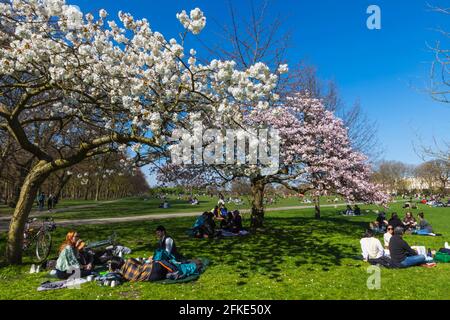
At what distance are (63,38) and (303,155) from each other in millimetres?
11941

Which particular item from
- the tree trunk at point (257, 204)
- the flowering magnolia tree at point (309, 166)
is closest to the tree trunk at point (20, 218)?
the flowering magnolia tree at point (309, 166)

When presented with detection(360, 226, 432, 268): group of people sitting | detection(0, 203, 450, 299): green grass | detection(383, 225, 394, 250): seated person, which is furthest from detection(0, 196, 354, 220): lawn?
detection(360, 226, 432, 268): group of people sitting

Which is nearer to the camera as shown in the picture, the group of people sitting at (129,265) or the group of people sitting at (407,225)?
the group of people sitting at (129,265)

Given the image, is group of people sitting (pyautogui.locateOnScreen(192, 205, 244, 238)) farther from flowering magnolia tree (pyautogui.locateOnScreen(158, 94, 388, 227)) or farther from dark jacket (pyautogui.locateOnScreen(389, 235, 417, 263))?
dark jacket (pyautogui.locateOnScreen(389, 235, 417, 263))

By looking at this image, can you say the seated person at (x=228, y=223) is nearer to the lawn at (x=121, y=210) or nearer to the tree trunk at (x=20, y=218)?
the lawn at (x=121, y=210)

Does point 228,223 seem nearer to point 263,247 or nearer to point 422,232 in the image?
point 263,247

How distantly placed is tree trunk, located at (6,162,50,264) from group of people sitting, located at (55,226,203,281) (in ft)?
7.41

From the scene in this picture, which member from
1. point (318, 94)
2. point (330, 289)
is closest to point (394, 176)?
point (318, 94)

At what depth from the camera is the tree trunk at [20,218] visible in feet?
34.4

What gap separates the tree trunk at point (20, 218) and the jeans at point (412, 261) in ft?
38.1

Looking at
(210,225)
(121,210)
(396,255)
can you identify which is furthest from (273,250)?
(121,210)

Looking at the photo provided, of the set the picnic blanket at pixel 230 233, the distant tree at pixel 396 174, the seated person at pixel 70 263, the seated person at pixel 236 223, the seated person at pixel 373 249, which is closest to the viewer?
the seated person at pixel 70 263

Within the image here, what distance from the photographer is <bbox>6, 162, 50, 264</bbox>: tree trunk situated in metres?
10.5
